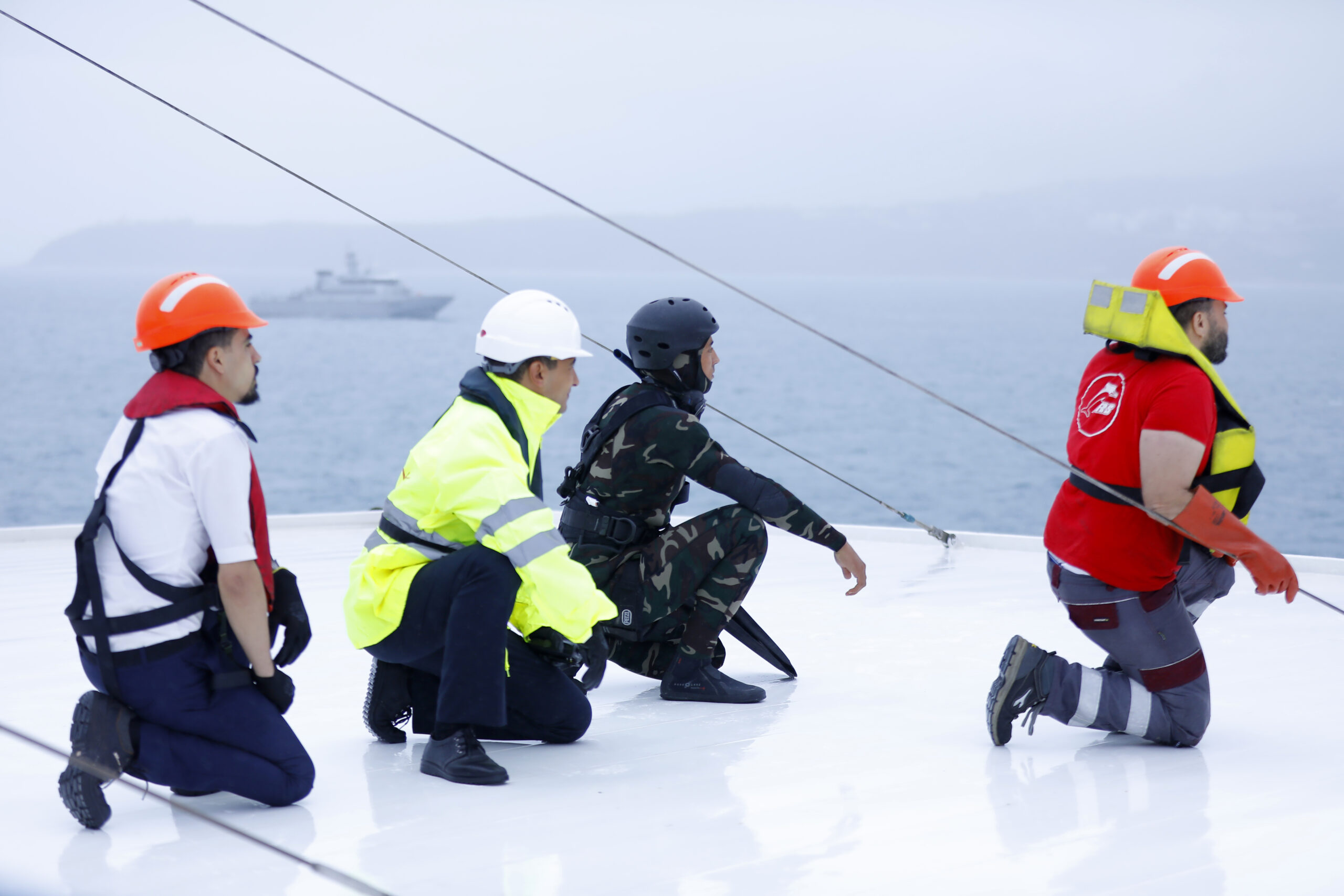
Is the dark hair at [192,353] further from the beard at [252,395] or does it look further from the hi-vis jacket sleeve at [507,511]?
the hi-vis jacket sleeve at [507,511]

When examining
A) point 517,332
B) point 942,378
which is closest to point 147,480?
point 517,332

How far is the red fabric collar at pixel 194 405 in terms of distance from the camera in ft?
7.63

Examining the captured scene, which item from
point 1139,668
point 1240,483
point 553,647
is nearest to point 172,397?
point 553,647

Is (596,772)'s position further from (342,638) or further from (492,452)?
(342,638)

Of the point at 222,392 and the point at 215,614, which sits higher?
the point at 222,392

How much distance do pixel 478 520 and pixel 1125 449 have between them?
4.48ft

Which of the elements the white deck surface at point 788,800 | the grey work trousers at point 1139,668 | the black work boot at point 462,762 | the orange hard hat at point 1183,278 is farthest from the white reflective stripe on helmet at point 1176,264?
the black work boot at point 462,762

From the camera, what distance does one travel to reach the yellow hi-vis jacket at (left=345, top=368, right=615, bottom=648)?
2.58m

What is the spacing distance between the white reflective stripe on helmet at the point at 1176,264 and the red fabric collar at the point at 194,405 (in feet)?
6.29

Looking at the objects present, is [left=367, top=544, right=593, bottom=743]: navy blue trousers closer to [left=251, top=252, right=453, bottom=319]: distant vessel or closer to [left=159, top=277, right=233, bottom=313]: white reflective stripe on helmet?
[left=159, top=277, right=233, bottom=313]: white reflective stripe on helmet

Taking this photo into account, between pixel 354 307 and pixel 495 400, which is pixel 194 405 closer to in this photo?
pixel 495 400

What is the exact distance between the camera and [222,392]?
245cm

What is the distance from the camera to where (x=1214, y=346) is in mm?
2938

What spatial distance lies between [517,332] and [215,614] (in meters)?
0.82
